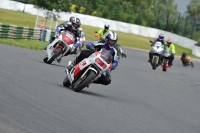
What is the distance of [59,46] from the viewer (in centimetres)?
2075

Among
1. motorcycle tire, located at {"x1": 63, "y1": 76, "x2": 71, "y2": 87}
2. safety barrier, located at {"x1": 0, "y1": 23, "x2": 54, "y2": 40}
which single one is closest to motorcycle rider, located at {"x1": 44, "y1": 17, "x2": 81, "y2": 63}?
motorcycle tire, located at {"x1": 63, "y1": 76, "x2": 71, "y2": 87}

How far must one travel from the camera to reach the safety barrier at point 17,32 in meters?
32.6

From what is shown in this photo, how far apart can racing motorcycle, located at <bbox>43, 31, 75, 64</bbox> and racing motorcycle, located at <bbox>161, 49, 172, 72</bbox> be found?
42.8 ft

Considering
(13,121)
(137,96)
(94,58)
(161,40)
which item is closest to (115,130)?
(13,121)

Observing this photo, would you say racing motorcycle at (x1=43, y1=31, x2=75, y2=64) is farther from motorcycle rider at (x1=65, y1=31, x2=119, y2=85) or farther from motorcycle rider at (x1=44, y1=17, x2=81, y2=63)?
motorcycle rider at (x1=65, y1=31, x2=119, y2=85)

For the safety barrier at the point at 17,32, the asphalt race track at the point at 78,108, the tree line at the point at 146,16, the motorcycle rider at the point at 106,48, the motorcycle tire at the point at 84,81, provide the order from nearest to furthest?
the asphalt race track at the point at 78,108 < the motorcycle tire at the point at 84,81 < the motorcycle rider at the point at 106,48 < the safety barrier at the point at 17,32 < the tree line at the point at 146,16

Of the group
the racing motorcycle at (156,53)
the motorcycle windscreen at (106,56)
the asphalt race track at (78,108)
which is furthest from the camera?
the racing motorcycle at (156,53)

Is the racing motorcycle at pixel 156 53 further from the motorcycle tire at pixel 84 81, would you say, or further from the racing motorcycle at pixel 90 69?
the motorcycle tire at pixel 84 81

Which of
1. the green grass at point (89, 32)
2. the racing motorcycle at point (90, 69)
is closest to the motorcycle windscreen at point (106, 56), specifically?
the racing motorcycle at point (90, 69)

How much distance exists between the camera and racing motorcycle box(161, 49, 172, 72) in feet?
110

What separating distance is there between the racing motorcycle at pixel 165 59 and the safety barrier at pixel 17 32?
748 centimetres

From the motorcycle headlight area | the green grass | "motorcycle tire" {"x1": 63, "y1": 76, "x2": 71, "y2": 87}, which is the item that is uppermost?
the motorcycle headlight area

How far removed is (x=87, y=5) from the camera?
82812 millimetres

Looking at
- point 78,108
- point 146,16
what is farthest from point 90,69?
point 146,16
